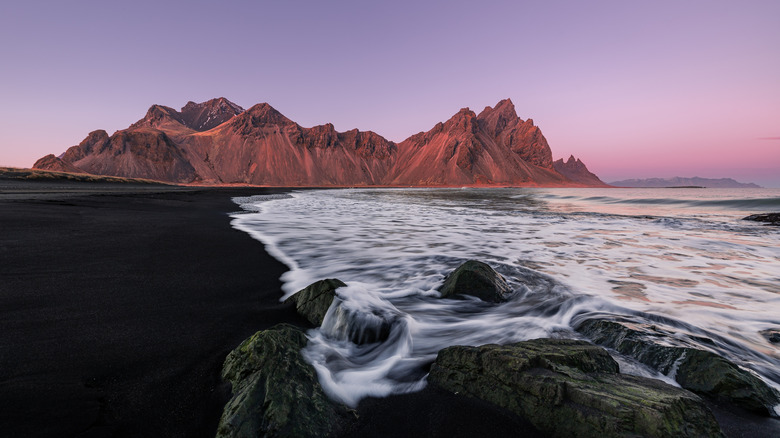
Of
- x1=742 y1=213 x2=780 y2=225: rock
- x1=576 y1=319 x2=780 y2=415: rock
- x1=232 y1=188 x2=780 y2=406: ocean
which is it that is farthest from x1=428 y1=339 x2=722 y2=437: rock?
x1=742 y1=213 x2=780 y2=225: rock

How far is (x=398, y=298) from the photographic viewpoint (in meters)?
4.82

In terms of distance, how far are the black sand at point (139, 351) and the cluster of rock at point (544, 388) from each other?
0.44ft

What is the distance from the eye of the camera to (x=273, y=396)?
71.5 inches

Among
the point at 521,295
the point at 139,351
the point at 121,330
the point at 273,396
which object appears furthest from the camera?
the point at 521,295

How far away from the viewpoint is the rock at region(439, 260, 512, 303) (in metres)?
4.70

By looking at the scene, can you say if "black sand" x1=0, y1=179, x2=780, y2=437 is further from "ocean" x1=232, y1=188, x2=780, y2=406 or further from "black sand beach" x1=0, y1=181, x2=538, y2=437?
"ocean" x1=232, y1=188, x2=780, y2=406

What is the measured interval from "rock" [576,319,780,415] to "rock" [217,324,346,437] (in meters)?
2.70

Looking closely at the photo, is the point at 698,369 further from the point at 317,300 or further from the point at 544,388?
the point at 317,300

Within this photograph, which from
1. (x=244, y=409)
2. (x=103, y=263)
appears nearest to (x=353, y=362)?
(x=244, y=409)

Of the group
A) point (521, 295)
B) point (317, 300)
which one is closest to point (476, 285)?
point (521, 295)

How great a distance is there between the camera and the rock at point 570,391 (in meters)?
1.71

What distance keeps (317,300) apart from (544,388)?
2.47 meters

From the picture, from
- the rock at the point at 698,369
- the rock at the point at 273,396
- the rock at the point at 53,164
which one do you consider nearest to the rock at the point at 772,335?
the rock at the point at 698,369

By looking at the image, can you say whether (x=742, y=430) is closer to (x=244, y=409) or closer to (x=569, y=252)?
(x=244, y=409)
